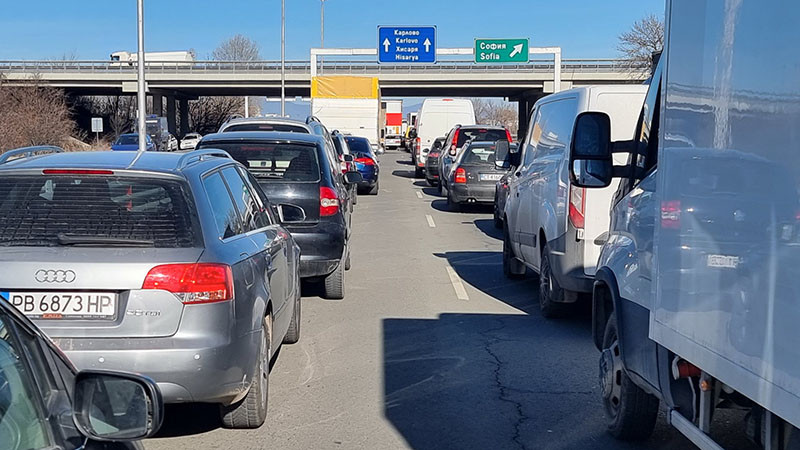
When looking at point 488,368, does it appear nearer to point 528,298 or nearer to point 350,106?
point 528,298

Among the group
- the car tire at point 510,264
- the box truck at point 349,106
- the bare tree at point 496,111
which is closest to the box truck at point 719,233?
the car tire at point 510,264

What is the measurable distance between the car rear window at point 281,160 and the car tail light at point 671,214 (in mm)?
5762

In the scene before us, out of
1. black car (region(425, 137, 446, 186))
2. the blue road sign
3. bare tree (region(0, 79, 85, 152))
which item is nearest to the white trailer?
bare tree (region(0, 79, 85, 152))

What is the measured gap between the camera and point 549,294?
9164mm

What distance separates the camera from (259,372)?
5809 mm

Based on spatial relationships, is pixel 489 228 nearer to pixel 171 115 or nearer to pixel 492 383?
pixel 492 383

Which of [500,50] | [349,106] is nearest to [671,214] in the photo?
[349,106]

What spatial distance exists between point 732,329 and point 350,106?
3322cm

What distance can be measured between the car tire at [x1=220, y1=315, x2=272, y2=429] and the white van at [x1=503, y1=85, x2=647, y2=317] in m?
3.60

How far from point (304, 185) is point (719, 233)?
6502mm

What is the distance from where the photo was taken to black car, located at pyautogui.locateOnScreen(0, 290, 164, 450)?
2338mm

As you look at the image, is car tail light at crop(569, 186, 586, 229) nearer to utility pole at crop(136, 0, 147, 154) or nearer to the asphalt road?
the asphalt road

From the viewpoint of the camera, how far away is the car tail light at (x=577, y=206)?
8.49 metres

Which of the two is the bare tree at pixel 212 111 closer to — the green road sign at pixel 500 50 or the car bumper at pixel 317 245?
the green road sign at pixel 500 50
